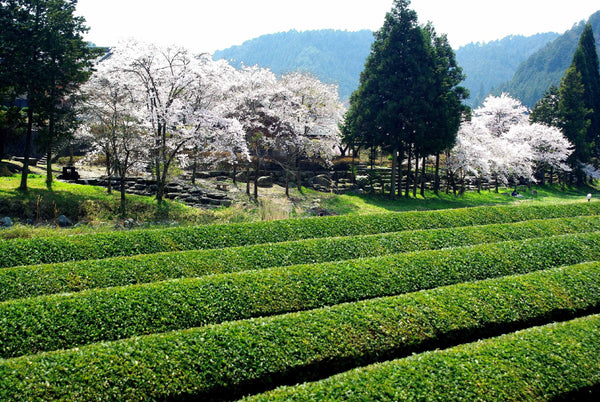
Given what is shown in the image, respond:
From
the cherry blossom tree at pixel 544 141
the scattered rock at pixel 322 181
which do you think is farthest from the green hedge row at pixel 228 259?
the cherry blossom tree at pixel 544 141

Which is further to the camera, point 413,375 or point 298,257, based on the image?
point 298,257

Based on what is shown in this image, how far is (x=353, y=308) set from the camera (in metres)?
7.51

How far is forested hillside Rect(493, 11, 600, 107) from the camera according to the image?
125812 millimetres

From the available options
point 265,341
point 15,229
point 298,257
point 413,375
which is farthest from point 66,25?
point 413,375

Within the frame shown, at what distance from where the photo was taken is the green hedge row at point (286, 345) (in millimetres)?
5395

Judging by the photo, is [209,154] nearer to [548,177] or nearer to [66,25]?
[66,25]

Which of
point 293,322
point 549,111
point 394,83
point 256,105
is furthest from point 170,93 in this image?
point 549,111

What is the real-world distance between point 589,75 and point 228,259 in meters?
46.6

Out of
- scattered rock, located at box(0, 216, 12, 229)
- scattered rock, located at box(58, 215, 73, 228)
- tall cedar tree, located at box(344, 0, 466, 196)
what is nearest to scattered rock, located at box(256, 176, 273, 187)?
tall cedar tree, located at box(344, 0, 466, 196)

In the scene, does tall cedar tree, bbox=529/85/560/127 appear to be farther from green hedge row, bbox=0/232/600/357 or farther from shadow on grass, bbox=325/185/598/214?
green hedge row, bbox=0/232/600/357

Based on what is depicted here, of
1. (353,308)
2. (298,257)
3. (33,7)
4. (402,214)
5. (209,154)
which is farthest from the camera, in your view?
(209,154)

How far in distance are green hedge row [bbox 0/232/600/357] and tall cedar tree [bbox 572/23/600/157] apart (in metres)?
38.6

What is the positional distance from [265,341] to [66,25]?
722 inches

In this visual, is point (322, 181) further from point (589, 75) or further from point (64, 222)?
point (589, 75)
